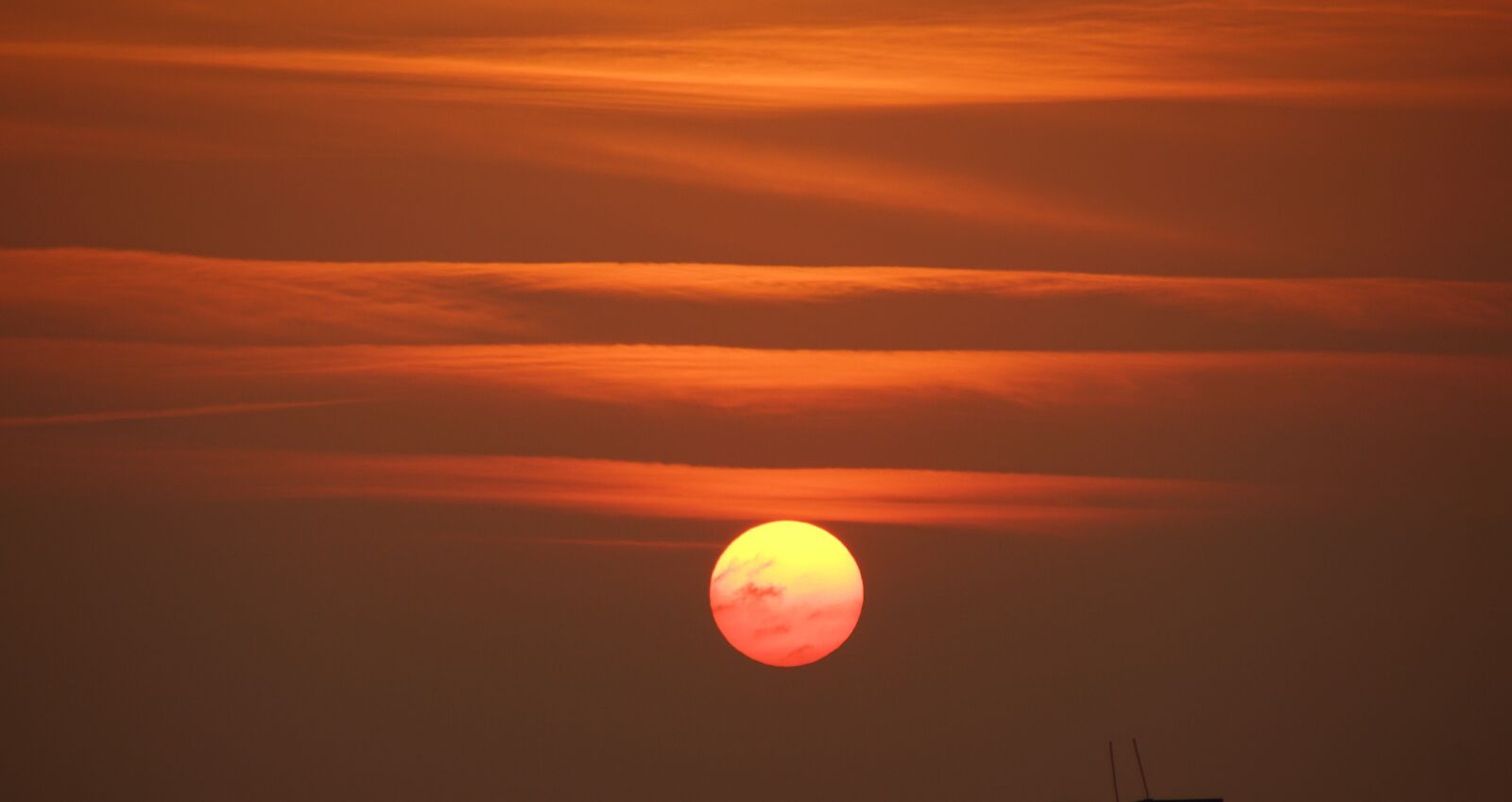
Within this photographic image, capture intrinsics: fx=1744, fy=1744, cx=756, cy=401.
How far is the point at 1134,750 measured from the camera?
51938 millimetres

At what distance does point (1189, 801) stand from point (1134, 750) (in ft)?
8.85

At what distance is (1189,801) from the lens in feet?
163
